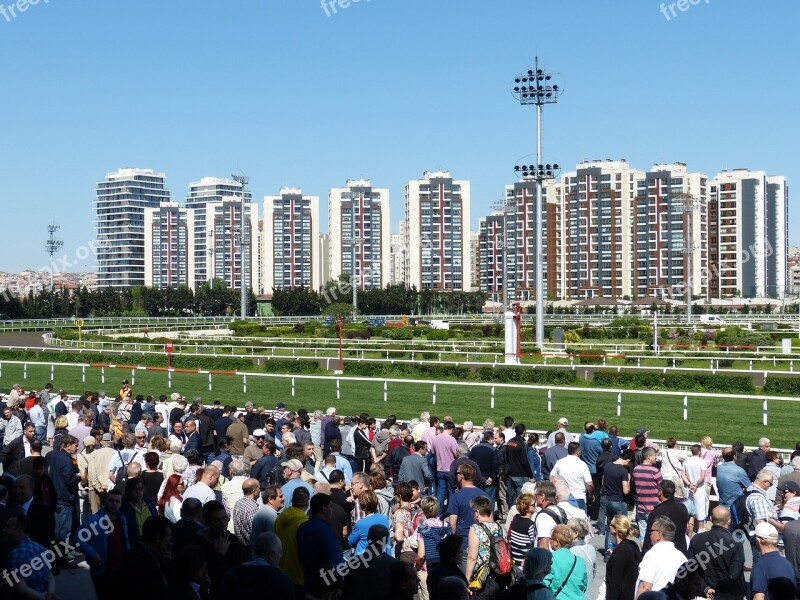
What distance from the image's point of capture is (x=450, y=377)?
28.9 meters

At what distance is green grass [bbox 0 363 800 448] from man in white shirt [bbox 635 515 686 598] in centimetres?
1100

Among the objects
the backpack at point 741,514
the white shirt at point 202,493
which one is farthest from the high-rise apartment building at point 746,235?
the white shirt at point 202,493

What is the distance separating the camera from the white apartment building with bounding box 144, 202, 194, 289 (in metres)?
158

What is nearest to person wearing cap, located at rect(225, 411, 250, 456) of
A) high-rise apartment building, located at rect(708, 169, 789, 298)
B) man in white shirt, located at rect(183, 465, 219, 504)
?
man in white shirt, located at rect(183, 465, 219, 504)

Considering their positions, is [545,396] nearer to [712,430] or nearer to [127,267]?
[712,430]

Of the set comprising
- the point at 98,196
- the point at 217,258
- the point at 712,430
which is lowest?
the point at 712,430

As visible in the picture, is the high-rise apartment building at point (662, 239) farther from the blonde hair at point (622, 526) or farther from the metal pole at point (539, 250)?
the blonde hair at point (622, 526)

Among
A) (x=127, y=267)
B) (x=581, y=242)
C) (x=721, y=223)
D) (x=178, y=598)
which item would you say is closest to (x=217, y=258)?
(x=127, y=267)

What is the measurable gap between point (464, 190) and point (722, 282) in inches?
1501

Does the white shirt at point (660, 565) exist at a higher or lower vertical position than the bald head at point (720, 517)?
lower

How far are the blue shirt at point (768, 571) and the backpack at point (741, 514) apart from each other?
91.5 inches

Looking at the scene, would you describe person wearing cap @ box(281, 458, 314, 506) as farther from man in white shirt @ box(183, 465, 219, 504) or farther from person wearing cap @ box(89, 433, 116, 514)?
person wearing cap @ box(89, 433, 116, 514)

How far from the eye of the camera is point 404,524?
6.89m

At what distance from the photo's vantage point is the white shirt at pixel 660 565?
6.04m
